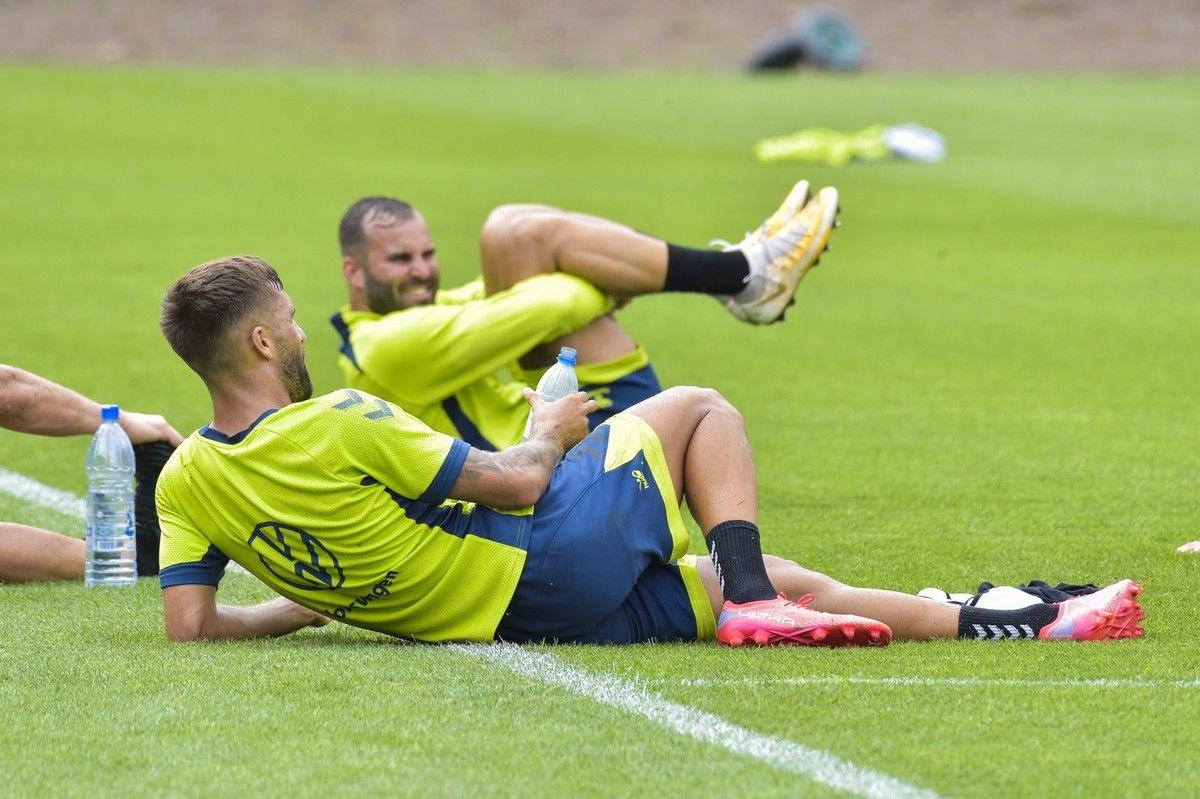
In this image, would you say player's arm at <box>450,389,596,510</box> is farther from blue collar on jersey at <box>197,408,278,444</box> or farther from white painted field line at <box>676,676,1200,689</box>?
white painted field line at <box>676,676,1200,689</box>

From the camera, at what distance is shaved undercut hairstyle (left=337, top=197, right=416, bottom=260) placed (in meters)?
8.02

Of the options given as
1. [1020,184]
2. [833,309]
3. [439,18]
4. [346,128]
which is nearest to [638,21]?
[439,18]

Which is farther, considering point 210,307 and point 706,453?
point 706,453

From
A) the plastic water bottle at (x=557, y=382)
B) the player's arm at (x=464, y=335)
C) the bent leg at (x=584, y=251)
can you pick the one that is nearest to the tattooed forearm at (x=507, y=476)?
the plastic water bottle at (x=557, y=382)

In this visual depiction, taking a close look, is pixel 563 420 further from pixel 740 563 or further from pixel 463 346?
pixel 463 346

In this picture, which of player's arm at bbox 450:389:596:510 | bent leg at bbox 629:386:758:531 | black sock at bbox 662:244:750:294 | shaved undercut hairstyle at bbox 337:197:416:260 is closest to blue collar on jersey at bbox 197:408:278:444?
player's arm at bbox 450:389:596:510

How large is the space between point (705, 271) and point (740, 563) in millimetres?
2722

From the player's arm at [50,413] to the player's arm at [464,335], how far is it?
1152 mm

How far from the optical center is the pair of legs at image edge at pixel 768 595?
538 centimetres

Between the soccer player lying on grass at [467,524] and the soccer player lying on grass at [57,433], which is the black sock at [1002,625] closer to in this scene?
the soccer player lying on grass at [467,524]

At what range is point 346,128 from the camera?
28797 mm

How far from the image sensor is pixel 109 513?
667 cm

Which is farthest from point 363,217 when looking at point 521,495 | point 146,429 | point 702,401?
point 521,495

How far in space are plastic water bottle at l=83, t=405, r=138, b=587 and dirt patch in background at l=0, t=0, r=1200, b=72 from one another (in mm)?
34772
